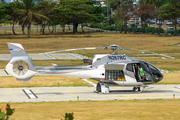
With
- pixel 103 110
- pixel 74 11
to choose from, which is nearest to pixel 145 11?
pixel 74 11

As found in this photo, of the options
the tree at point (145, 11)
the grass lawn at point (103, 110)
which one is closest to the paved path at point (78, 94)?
the grass lawn at point (103, 110)

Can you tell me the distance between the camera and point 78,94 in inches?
1086

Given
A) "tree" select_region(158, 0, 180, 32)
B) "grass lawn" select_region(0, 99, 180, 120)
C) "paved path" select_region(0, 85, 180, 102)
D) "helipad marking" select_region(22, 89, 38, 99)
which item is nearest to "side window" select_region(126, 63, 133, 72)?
"paved path" select_region(0, 85, 180, 102)

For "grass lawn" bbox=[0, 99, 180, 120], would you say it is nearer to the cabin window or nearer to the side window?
the cabin window

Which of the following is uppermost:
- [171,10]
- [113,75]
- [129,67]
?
[171,10]

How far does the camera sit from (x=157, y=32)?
118125 mm

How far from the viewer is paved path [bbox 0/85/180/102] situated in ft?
85.1

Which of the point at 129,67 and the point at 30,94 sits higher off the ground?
the point at 129,67

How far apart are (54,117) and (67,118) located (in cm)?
1136

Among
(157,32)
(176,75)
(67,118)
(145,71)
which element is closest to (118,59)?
(145,71)

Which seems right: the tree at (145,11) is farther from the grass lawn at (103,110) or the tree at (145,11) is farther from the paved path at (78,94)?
the grass lawn at (103,110)

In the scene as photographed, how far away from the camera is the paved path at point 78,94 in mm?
25953

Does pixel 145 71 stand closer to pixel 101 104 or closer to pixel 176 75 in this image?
pixel 101 104

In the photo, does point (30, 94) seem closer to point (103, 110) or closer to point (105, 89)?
point (105, 89)
